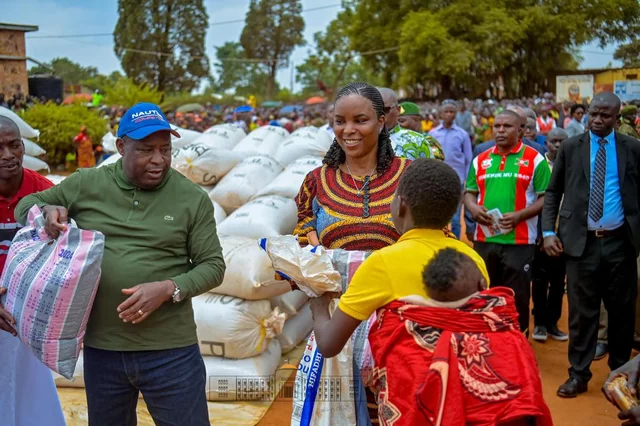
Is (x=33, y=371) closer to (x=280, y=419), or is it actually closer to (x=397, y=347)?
(x=280, y=419)

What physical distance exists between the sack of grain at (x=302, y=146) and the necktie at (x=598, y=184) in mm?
3186

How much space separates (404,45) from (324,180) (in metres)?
31.1

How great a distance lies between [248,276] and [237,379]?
0.65 metres

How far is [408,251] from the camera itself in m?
1.84

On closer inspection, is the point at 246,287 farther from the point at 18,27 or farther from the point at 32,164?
the point at 18,27

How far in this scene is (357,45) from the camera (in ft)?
123

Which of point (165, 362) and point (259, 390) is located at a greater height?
point (165, 362)

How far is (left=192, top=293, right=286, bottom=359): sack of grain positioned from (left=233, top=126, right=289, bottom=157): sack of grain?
10.4 feet

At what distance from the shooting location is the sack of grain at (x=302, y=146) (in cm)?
681

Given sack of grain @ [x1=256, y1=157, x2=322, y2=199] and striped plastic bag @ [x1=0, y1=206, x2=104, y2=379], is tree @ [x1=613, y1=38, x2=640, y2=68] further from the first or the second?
striped plastic bag @ [x1=0, y1=206, x2=104, y2=379]

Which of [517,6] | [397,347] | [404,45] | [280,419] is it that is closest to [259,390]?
[280,419]

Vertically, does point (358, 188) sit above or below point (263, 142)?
below

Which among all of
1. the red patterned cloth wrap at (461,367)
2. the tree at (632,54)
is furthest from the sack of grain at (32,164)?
the tree at (632,54)

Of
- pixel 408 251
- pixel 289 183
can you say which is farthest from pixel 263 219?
pixel 408 251
